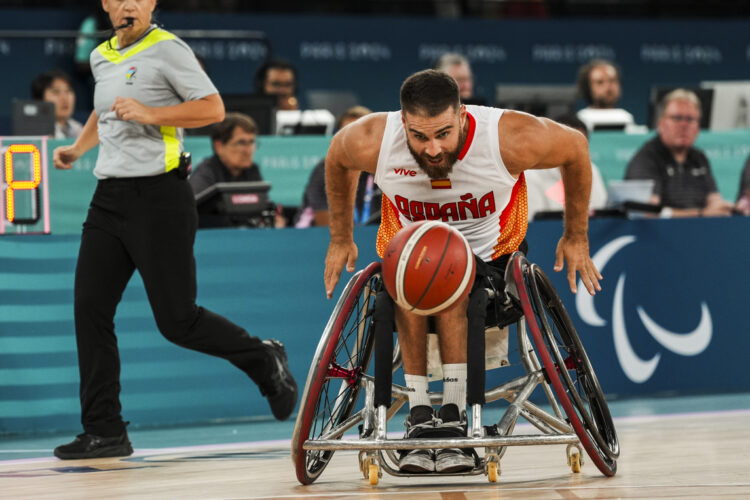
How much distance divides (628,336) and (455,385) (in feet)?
10.0

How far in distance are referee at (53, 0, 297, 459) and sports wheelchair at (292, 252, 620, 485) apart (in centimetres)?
97

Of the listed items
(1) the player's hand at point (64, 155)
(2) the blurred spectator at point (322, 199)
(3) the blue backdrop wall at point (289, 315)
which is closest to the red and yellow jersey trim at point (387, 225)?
(1) the player's hand at point (64, 155)

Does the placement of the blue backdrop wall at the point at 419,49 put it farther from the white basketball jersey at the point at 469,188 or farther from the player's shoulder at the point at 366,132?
the white basketball jersey at the point at 469,188

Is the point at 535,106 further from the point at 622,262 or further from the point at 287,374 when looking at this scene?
the point at 287,374

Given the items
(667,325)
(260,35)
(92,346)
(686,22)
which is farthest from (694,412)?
(686,22)

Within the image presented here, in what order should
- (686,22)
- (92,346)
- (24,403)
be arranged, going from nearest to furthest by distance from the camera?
(92,346)
(24,403)
(686,22)

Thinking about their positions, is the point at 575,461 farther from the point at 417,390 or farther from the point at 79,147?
the point at 79,147

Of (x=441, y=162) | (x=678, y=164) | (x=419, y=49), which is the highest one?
(x=419, y=49)

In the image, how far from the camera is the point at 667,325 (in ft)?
22.3

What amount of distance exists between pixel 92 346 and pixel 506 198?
1.80 m

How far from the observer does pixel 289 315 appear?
6.26 metres

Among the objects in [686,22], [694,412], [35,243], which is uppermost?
[686,22]

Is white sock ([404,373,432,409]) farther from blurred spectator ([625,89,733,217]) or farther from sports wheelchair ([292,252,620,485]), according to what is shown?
blurred spectator ([625,89,733,217])

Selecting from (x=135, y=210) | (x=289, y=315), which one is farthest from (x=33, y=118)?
(x=135, y=210)
